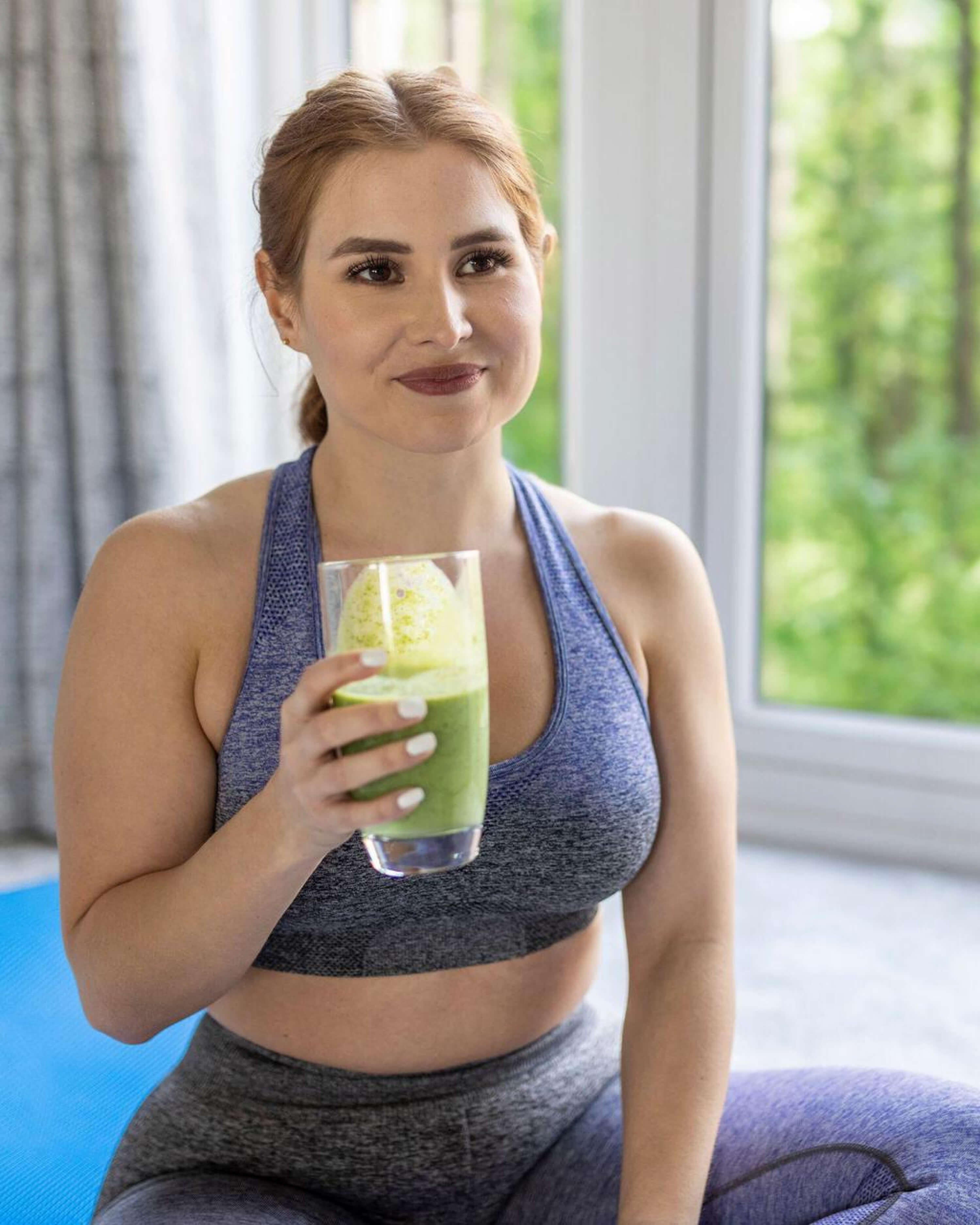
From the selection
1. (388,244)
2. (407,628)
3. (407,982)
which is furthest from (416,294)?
(407,982)

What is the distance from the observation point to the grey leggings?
1217 millimetres

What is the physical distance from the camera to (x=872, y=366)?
2750mm

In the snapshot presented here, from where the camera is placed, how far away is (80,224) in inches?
103

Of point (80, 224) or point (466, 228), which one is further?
point (80, 224)

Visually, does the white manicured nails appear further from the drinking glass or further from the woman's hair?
the woman's hair

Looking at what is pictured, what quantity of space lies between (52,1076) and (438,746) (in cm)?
100

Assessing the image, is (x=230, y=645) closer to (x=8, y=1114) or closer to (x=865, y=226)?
(x=8, y=1114)

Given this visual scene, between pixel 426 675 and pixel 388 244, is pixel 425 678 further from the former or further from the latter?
pixel 388 244

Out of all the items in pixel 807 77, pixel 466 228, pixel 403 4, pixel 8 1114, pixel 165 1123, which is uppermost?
pixel 403 4

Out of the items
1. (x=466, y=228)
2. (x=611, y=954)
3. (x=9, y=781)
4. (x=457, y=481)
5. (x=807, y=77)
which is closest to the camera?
(x=466, y=228)

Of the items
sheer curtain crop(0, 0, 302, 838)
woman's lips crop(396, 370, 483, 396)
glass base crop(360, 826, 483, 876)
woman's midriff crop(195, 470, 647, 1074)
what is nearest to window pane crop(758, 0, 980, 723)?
sheer curtain crop(0, 0, 302, 838)

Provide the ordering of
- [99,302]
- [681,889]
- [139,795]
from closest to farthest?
[139,795] < [681,889] < [99,302]

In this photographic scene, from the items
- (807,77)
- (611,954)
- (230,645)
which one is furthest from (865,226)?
(230,645)

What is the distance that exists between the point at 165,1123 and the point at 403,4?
2.48m
